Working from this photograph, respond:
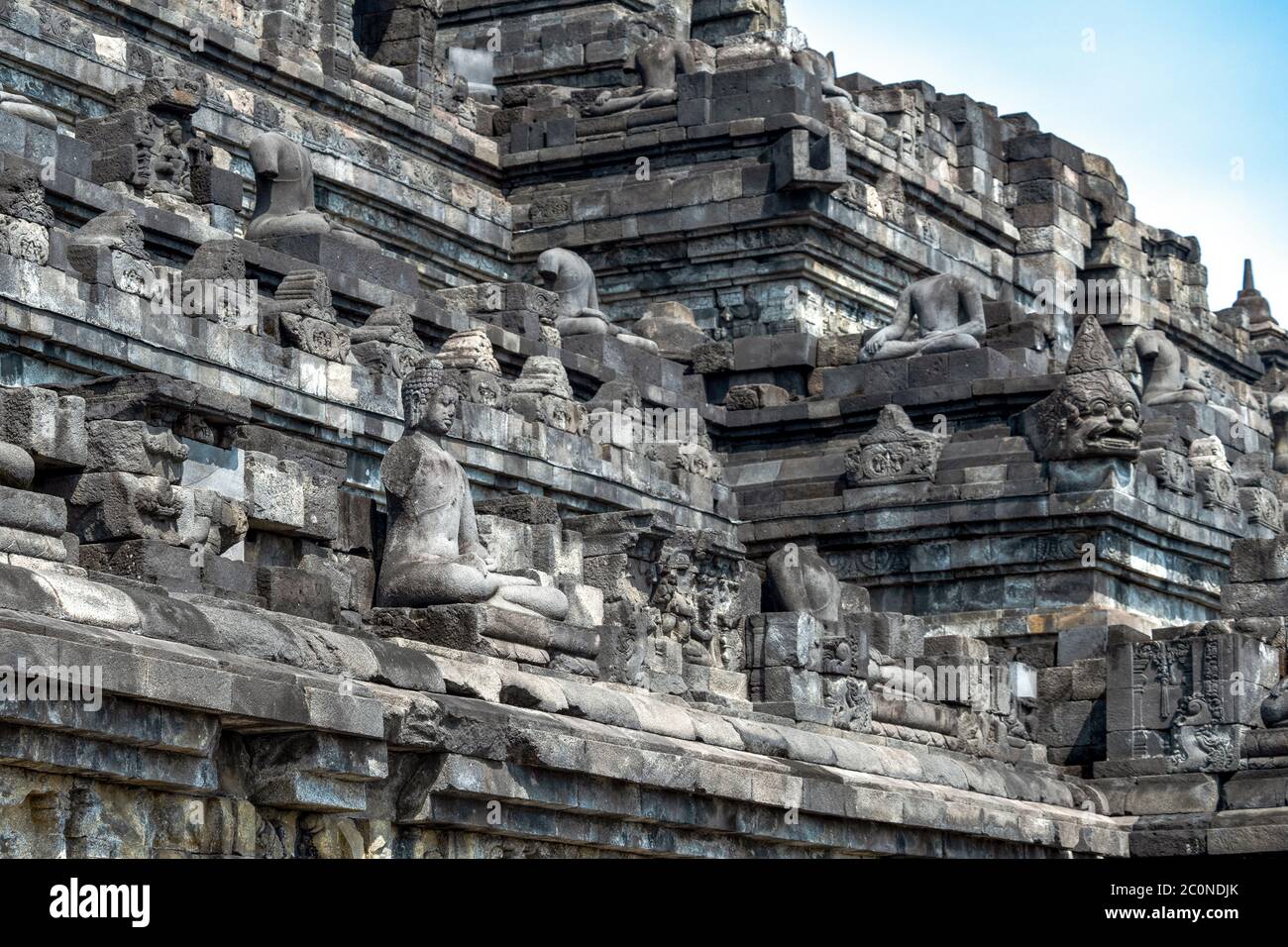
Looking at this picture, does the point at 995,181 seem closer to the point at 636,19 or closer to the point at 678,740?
the point at 636,19

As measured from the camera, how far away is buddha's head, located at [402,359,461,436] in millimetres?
21641

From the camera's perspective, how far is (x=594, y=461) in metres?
28.9

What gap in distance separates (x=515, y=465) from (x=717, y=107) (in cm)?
1375

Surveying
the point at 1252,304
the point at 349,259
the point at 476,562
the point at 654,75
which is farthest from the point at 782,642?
the point at 1252,304

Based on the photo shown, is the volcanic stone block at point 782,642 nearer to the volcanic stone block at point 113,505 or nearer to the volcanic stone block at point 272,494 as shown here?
the volcanic stone block at point 272,494

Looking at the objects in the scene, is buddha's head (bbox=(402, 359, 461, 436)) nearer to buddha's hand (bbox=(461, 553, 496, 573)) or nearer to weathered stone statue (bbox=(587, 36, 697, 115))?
buddha's hand (bbox=(461, 553, 496, 573))

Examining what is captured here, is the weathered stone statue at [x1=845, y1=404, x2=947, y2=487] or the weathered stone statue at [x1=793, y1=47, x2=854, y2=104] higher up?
the weathered stone statue at [x1=793, y1=47, x2=854, y2=104]

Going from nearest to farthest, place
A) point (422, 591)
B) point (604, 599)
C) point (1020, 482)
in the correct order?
point (422, 591) < point (604, 599) < point (1020, 482)

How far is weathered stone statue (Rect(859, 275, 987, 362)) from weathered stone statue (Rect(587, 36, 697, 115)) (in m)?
6.41

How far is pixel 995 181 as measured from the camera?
4622 centimetres

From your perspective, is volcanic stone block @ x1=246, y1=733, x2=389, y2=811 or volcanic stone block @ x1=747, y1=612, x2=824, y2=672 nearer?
volcanic stone block @ x1=246, y1=733, x2=389, y2=811

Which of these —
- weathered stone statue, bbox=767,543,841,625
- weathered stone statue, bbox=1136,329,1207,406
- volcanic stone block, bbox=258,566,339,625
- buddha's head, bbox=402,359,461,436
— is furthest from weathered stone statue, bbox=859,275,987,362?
volcanic stone block, bbox=258,566,339,625

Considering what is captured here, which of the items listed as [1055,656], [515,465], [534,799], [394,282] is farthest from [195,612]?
[1055,656]

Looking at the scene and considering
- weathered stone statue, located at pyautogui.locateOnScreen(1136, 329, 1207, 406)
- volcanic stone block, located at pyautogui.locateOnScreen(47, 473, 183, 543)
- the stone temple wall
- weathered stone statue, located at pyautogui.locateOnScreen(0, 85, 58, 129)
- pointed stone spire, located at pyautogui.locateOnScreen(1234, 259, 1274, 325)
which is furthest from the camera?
pointed stone spire, located at pyautogui.locateOnScreen(1234, 259, 1274, 325)
